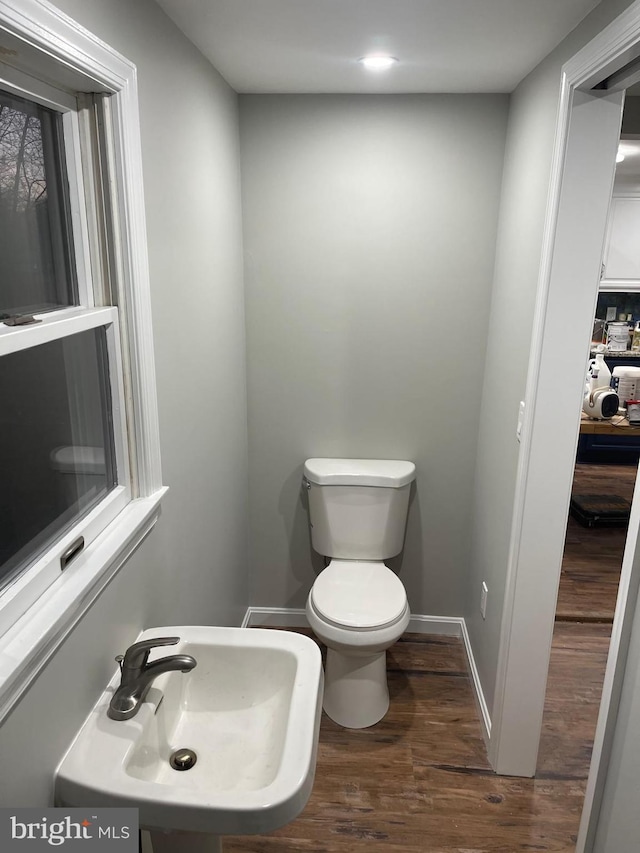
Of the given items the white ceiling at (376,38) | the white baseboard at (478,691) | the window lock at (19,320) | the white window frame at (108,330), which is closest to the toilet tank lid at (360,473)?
the white baseboard at (478,691)

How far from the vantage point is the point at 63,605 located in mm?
1163

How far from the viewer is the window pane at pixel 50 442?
3.85 feet

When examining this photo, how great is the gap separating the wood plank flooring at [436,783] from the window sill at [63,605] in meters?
1.16

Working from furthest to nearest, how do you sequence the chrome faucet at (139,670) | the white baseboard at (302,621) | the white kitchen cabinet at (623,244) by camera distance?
the white kitchen cabinet at (623,244)
the white baseboard at (302,621)
the chrome faucet at (139,670)

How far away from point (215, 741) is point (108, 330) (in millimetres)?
991

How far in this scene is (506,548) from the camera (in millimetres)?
2176

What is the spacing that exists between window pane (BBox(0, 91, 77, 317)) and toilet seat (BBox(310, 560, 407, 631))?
1465 mm

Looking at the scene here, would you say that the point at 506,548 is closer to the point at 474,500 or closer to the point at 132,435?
the point at 474,500

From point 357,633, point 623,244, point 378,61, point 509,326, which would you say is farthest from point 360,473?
point 623,244

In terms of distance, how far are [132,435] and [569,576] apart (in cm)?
288

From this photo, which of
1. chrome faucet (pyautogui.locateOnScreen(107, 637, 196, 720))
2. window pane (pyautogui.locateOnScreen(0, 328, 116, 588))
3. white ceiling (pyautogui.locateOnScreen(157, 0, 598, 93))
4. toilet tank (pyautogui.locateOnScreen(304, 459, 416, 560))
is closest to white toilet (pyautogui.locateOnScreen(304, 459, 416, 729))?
toilet tank (pyautogui.locateOnScreen(304, 459, 416, 560))

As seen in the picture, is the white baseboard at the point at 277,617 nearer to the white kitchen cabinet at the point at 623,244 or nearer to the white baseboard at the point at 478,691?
the white baseboard at the point at 478,691

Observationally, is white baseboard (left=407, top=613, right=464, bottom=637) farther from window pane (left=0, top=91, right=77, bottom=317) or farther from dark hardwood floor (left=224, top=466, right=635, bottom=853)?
window pane (left=0, top=91, right=77, bottom=317)

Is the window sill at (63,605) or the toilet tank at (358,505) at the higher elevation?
the window sill at (63,605)
